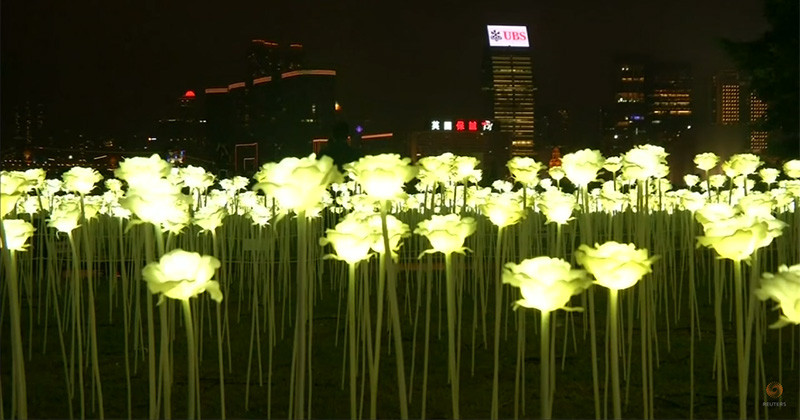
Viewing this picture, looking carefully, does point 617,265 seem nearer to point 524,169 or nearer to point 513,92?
point 524,169

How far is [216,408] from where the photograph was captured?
320cm

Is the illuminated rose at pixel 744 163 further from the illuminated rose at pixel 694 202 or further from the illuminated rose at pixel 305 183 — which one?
the illuminated rose at pixel 305 183

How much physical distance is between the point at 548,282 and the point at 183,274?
33.4 inches

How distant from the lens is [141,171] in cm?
261

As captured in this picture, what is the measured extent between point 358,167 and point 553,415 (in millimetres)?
1399

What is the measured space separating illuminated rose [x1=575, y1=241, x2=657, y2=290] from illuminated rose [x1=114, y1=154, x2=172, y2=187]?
1377 millimetres

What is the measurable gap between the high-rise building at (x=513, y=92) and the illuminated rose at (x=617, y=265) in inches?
3986

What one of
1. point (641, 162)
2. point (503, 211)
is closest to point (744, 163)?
point (641, 162)

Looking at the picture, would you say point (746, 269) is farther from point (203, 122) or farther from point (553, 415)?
point (203, 122)

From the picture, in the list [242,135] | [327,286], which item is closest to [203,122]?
[242,135]

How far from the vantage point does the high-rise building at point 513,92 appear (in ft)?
360

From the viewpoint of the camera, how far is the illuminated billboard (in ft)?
291

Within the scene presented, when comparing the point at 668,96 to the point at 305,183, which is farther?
the point at 668,96

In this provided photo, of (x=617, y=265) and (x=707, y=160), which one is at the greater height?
(x=707, y=160)
